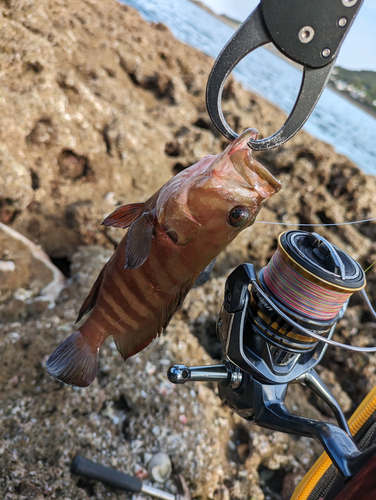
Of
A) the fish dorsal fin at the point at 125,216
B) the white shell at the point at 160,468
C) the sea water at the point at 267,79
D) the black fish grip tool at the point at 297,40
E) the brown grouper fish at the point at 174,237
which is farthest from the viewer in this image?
the sea water at the point at 267,79

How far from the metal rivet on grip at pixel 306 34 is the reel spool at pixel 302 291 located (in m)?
0.51

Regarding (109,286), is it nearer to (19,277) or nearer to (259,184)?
(259,184)

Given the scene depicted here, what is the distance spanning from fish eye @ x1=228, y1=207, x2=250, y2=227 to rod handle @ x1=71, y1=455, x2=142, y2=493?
49.2 inches

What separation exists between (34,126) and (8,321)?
1.41 meters

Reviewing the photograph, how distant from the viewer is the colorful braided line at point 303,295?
0.96 metres

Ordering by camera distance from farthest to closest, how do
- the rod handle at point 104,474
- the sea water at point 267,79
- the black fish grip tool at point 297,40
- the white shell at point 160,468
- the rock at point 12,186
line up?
the sea water at point 267,79
the rock at point 12,186
the white shell at point 160,468
the rod handle at point 104,474
the black fish grip tool at point 297,40

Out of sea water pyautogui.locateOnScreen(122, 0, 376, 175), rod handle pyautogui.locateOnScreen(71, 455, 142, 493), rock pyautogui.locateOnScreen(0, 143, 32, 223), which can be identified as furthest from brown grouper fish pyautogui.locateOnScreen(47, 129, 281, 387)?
sea water pyautogui.locateOnScreen(122, 0, 376, 175)

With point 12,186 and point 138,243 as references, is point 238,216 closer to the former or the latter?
point 138,243

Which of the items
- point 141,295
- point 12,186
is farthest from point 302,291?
point 12,186

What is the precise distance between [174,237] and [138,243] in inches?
4.1

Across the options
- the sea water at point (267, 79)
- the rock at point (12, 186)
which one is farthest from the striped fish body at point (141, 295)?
the sea water at point (267, 79)

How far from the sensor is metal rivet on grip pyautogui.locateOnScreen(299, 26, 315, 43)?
0.74 m

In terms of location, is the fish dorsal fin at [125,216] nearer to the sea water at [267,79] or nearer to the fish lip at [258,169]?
the fish lip at [258,169]

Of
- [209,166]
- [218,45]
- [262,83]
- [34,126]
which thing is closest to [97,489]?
[209,166]
